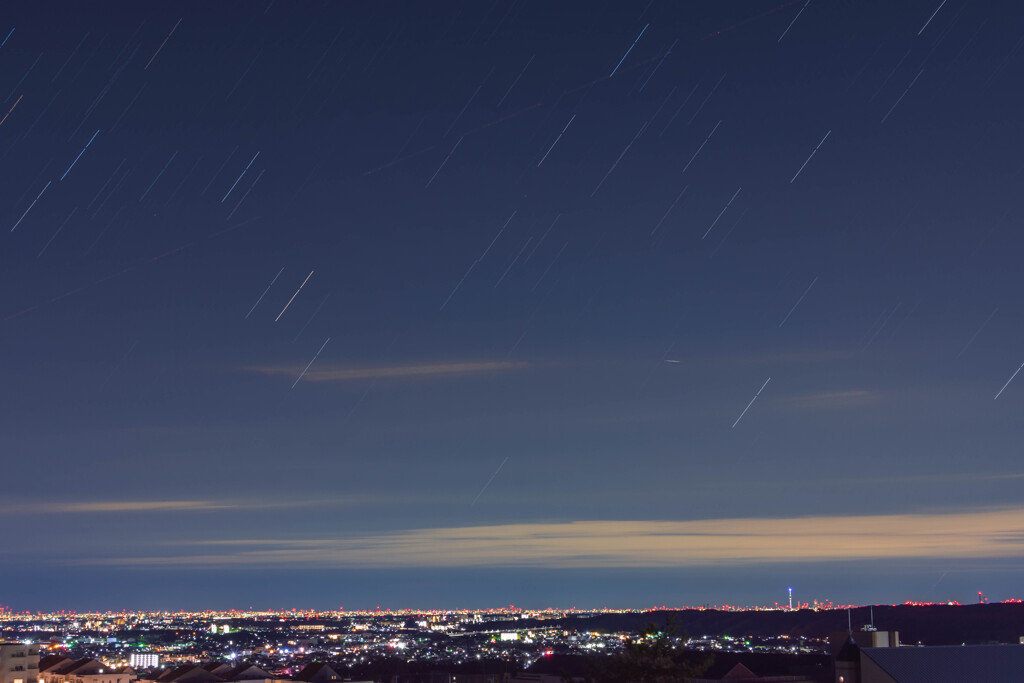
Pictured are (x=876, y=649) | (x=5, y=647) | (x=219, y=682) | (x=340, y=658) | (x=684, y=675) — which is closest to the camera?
(x=684, y=675)

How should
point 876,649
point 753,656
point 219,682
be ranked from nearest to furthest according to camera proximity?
point 876,649 < point 219,682 < point 753,656

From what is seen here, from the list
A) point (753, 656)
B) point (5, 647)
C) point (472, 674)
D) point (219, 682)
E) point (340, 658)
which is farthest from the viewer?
point (340, 658)

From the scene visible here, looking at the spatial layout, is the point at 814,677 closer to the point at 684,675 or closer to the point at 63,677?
the point at 684,675

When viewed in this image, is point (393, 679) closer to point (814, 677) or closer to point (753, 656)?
point (753, 656)

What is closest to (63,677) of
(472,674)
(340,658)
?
(472,674)

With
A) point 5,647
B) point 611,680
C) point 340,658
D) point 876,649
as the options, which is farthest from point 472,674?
point 611,680

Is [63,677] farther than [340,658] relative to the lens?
No
